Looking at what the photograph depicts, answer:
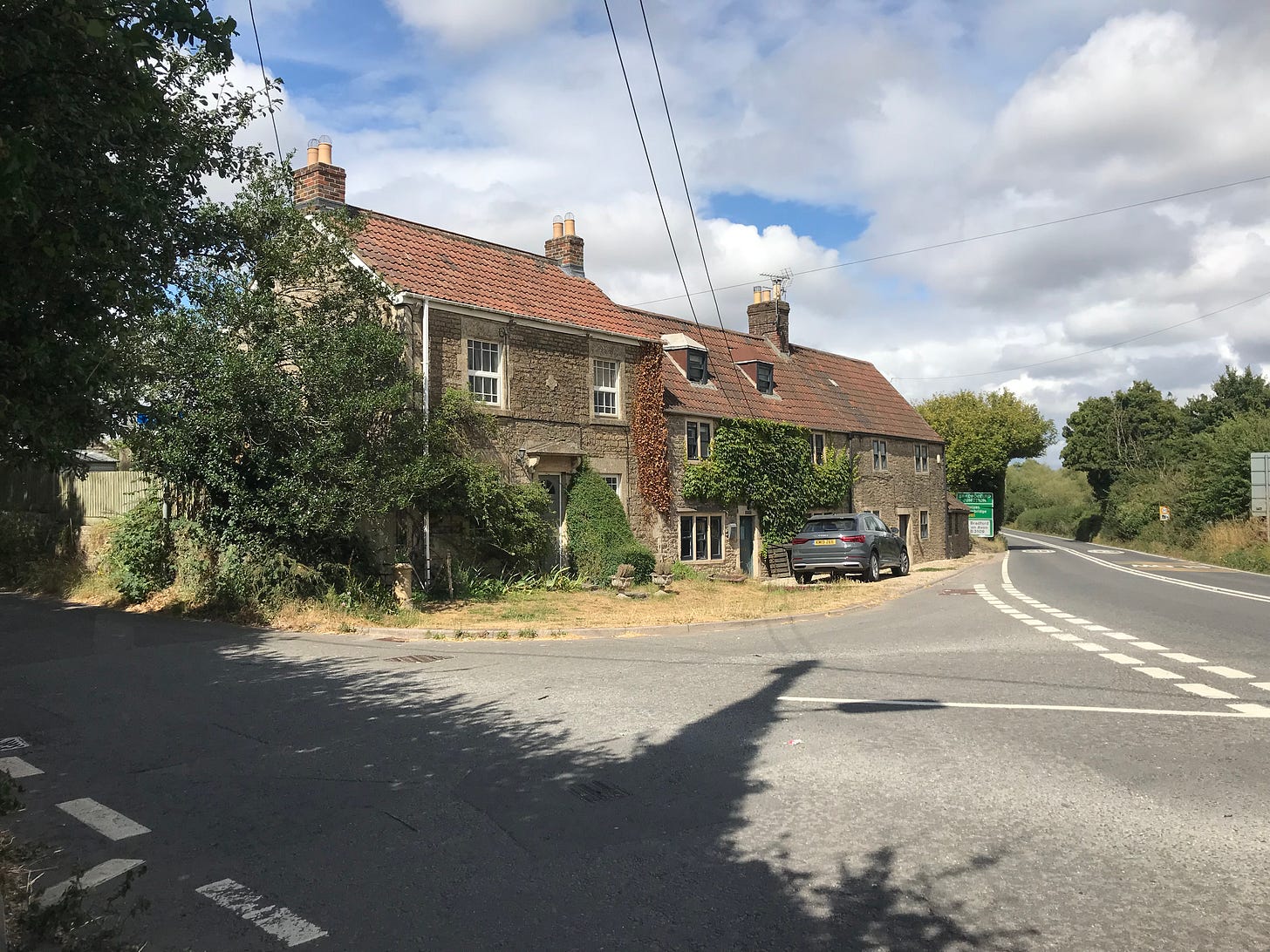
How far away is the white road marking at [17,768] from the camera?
6543 millimetres

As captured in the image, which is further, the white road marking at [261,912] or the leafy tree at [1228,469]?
the leafy tree at [1228,469]

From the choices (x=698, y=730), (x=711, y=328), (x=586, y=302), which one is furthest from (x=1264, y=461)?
(x=698, y=730)

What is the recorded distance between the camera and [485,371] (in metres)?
20.2

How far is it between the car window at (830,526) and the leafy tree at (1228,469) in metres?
22.4

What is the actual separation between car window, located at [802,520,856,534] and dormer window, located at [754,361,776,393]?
8308 mm

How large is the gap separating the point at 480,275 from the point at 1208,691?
55.6ft

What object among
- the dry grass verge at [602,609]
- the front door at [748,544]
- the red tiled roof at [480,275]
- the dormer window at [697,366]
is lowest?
the dry grass verge at [602,609]

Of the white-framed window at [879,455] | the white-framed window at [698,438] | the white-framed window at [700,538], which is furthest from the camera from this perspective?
the white-framed window at [879,455]

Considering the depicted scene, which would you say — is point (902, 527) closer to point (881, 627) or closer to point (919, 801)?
point (881, 627)

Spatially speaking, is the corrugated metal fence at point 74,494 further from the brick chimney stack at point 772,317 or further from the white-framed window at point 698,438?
the brick chimney stack at point 772,317

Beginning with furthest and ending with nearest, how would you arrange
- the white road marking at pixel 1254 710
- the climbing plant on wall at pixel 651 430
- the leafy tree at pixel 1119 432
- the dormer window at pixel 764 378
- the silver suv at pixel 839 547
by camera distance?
the leafy tree at pixel 1119 432 < the dormer window at pixel 764 378 < the climbing plant on wall at pixel 651 430 < the silver suv at pixel 839 547 < the white road marking at pixel 1254 710

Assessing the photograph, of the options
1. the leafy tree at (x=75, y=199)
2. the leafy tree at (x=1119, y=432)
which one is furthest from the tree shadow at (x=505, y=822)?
the leafy tree at (x=1119, y=432)

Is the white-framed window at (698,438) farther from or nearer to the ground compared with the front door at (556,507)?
farther from the ground

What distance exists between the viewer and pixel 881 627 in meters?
14.6
